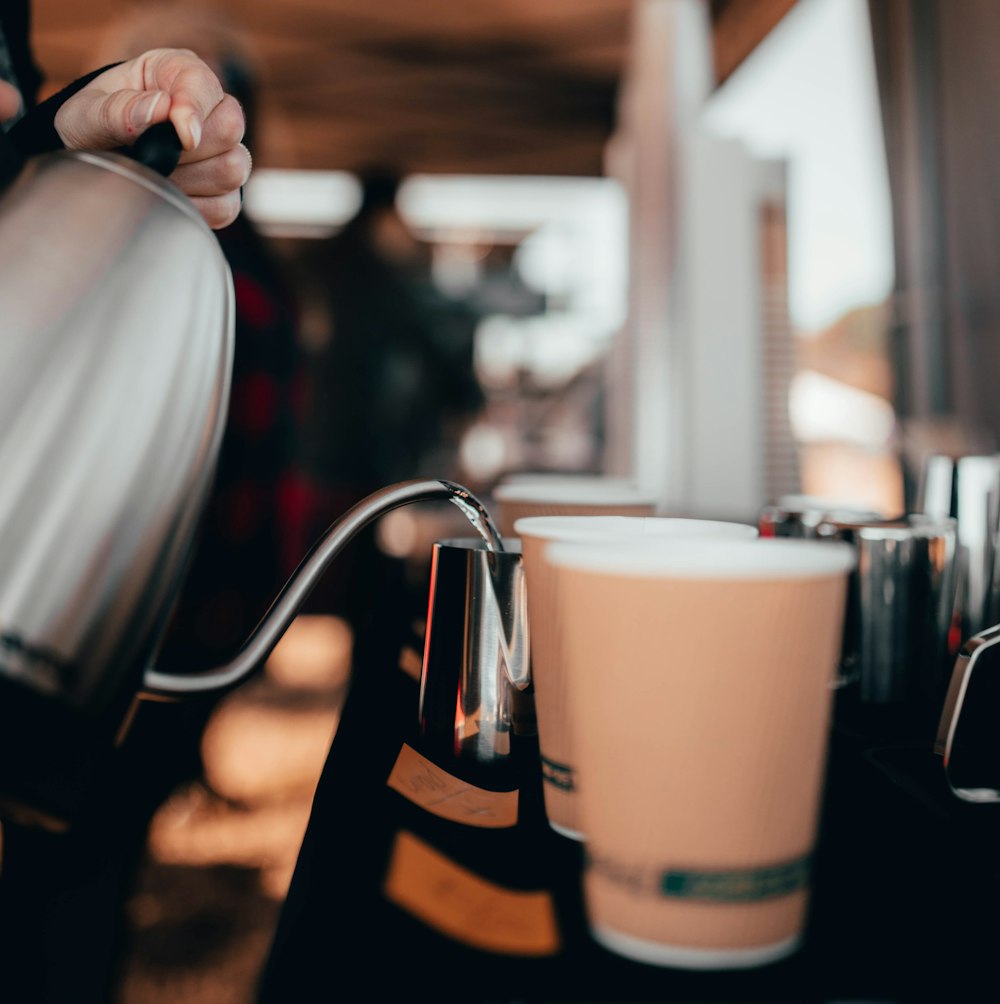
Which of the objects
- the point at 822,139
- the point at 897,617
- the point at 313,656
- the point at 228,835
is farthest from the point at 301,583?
the point at 822,139

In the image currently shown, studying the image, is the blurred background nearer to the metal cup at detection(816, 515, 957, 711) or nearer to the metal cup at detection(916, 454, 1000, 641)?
the metal cup at detection(816, 515, 957, 711)

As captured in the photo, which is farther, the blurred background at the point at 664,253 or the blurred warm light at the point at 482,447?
the blurred warm light at the point at 482,447

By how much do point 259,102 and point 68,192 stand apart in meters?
3.00

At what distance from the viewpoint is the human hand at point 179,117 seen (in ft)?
1.21

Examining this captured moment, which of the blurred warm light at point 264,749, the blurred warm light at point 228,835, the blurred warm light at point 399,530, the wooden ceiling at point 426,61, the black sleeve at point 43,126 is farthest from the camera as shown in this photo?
the blurred warm light at point 399,530

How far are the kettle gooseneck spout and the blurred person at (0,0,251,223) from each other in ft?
0.58

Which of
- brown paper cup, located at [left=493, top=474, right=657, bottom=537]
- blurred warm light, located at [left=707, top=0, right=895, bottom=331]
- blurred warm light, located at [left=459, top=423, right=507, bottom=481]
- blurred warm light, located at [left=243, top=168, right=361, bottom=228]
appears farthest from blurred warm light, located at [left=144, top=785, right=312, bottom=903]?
blurred warm light, located at [left=243, top=168, right=361, bottom=228]

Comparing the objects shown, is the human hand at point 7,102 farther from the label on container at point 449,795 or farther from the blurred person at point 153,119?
the label on container at point 449,795

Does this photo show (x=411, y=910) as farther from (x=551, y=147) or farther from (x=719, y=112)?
(x=551, y=147)

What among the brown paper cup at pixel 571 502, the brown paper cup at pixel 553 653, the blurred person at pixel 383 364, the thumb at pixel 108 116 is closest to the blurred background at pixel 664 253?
the brown paper cup at pixel 571 502

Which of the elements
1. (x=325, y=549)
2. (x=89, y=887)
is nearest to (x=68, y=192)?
(x=325, y=549)

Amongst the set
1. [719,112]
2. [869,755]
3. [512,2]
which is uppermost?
[512,2]

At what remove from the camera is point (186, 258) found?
342 mm

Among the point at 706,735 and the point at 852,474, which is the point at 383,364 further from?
the point at 706,735
